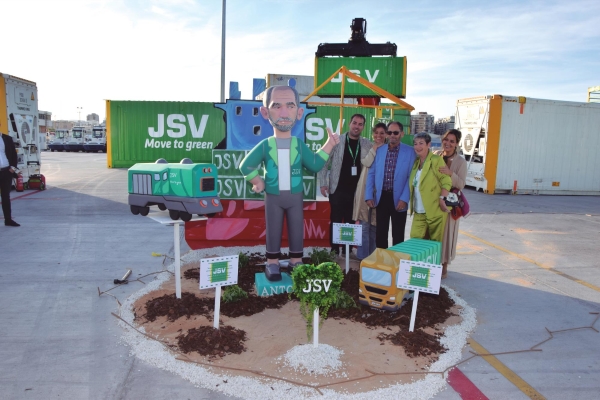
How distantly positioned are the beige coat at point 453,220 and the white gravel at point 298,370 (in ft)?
4.35

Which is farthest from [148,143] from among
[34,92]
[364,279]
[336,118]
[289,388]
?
[289,388]

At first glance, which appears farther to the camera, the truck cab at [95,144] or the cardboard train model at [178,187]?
the truck cab at [95,144]

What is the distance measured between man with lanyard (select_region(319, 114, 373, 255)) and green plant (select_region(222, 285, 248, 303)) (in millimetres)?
1850

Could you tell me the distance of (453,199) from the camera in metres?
4.92

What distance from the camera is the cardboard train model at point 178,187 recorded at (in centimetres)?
464

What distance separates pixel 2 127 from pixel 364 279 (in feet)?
37.4

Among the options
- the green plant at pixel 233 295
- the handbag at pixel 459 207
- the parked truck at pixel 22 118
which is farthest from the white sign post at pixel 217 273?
the parked truck at pixel 22 118

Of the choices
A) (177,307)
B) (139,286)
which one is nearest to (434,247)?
(177,307)

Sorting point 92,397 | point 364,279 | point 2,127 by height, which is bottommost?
point 92,397

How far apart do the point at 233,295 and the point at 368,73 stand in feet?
35.5

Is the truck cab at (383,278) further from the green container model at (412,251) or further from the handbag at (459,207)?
the handbag at (459,207)

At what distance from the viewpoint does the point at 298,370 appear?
321cm

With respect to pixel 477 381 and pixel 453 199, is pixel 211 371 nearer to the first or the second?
pixel 477 381

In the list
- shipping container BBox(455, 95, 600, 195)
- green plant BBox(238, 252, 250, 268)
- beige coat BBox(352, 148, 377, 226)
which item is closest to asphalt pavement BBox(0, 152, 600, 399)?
green plant BBox(238, 252, 250, 268)
